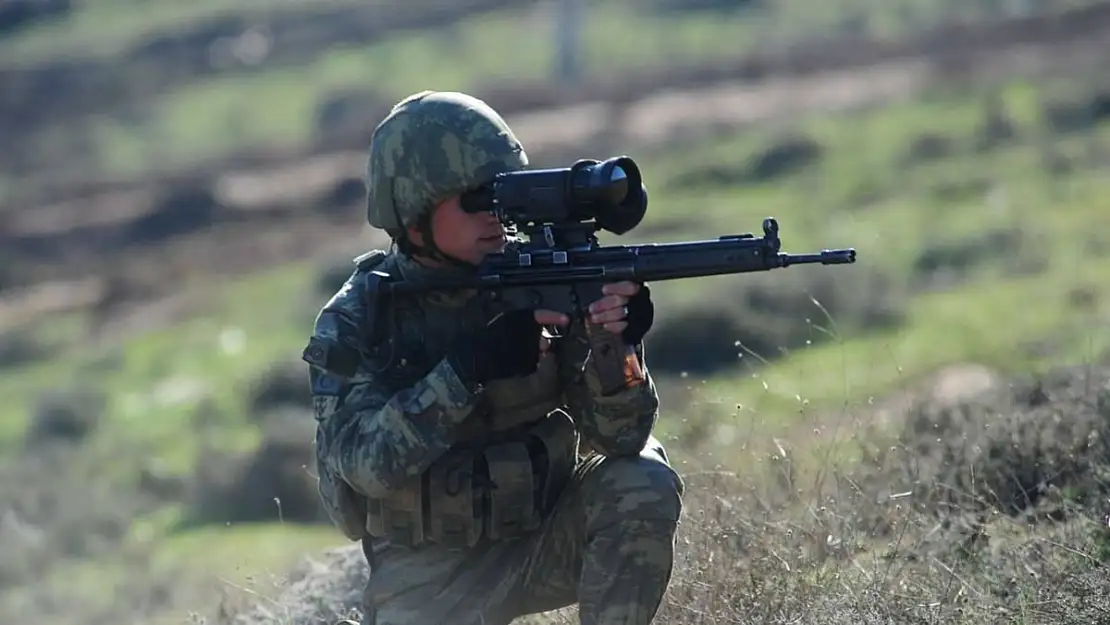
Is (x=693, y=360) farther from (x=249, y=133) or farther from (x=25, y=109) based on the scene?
(x=25, y=109)

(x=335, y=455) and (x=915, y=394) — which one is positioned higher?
(x=335, y=455)

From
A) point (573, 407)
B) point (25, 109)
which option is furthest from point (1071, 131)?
point (25, 109)

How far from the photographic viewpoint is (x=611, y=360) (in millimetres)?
5207

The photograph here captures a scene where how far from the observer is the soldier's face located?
5512 millimetres

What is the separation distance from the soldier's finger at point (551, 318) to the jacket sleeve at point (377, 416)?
0.26 meters

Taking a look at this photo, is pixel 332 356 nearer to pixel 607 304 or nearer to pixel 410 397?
pixel 410 397

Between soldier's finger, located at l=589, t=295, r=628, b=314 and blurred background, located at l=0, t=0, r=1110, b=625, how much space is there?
1222 millimetres

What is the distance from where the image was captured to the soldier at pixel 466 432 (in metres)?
5.27

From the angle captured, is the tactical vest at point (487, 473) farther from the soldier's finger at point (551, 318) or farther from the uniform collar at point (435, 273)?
the soldier's finger at point (551, 318)

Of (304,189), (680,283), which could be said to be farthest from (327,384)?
(304,189)

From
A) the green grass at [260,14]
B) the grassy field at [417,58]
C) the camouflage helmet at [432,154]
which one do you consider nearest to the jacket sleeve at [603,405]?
the camouflage helmet at [432,154]

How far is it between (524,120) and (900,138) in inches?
435

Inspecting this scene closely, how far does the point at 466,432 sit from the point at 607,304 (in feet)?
2.39

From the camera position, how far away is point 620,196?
5172 mm
